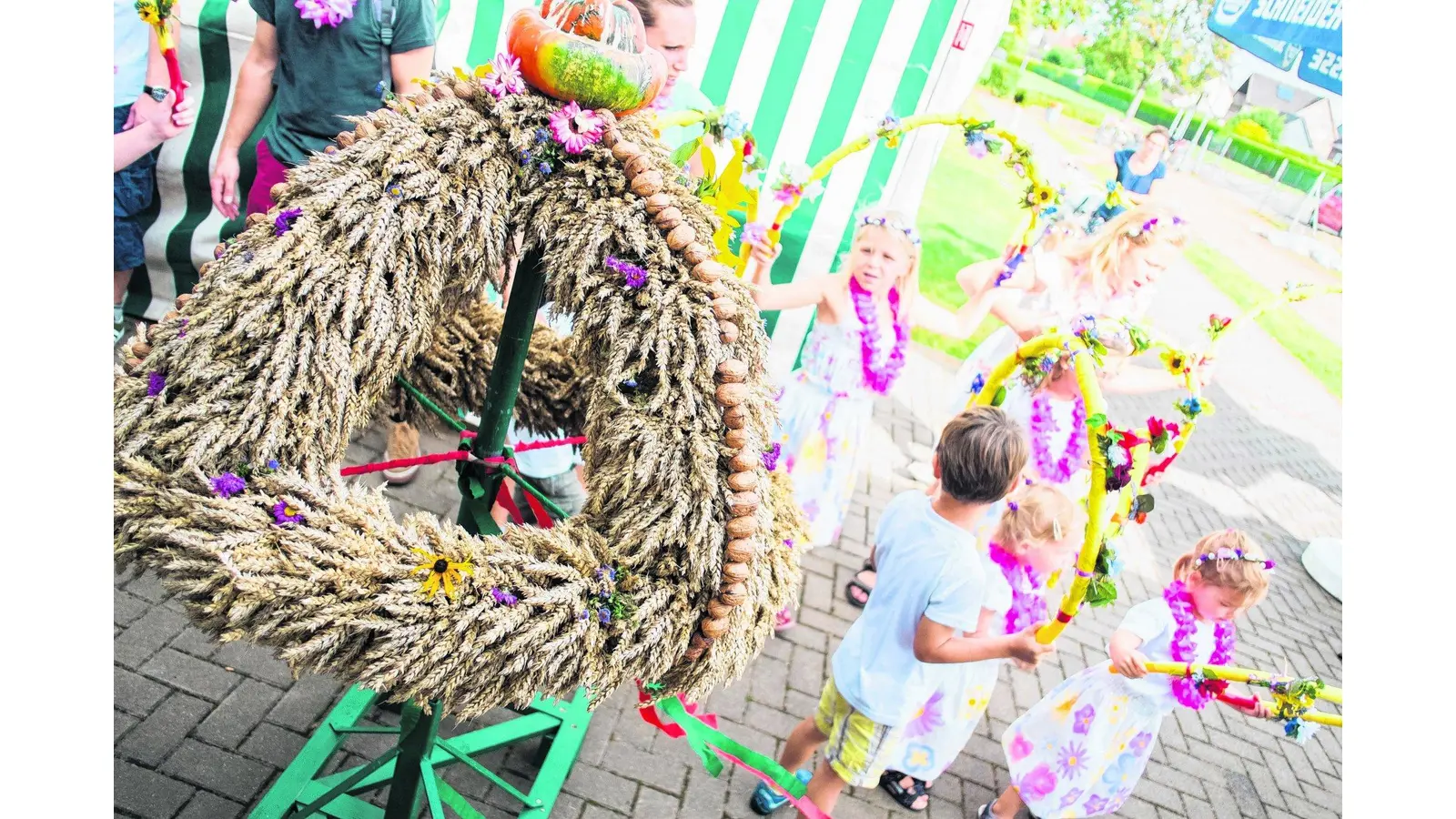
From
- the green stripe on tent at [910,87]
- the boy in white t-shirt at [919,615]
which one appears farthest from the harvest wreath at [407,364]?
the green stripe on tent at [910,87]

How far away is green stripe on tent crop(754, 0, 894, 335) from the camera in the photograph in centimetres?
422

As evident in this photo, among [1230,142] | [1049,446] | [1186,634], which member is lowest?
[1186,634]

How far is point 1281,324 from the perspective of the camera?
10.9 metres

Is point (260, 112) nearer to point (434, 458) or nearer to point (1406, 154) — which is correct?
point (434, 458)

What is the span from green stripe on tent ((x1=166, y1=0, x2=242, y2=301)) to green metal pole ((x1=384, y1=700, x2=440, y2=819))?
11.5ft

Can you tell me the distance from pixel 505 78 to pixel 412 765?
1754 mm

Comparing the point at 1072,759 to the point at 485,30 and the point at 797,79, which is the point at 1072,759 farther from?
the point at 485,30

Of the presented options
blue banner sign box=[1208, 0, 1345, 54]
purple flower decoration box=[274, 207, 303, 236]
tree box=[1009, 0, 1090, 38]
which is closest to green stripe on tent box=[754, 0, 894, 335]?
purple flower decoration box=[274, 207, 303, 236]

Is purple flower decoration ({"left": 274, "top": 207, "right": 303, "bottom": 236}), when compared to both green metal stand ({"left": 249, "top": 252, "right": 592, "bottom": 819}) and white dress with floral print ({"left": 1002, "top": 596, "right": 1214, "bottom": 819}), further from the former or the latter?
white dress with floral print ({"left": 1002, "top": 596, "right": 1214, "bottom": 819})

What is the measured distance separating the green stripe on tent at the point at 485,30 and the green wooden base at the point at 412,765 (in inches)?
122

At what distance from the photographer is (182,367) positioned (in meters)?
1.41

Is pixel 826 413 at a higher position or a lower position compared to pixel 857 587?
higher

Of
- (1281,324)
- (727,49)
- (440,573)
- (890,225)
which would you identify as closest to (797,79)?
(727,49)

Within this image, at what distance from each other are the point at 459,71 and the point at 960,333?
312 cm
